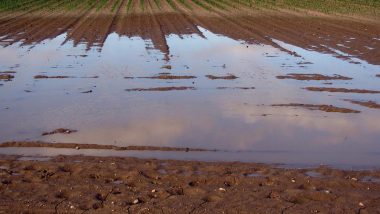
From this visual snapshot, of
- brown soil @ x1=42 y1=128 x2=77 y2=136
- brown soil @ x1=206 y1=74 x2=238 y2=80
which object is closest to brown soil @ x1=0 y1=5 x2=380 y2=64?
brown soil @ x1=206 y1=74 x2=238 y2=80

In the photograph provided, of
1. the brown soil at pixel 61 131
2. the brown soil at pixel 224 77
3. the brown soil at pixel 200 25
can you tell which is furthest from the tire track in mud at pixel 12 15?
the brown soil at pixel 61 131

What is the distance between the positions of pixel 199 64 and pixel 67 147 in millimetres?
8265

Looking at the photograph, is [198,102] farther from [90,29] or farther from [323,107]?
[90,29]

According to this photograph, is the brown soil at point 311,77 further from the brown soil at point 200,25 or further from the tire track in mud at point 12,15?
the tire track in mud at point 12,15

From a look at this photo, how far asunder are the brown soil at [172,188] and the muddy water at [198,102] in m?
1.03

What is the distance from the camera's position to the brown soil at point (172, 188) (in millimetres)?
7277

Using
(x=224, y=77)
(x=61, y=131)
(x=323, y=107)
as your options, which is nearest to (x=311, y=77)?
(x=224, y=77)

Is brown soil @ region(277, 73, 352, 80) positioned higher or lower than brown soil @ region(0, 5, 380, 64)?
higher

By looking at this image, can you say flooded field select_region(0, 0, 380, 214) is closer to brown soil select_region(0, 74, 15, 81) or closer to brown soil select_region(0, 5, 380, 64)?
brown soil select_region(0, 74, 15, 81)

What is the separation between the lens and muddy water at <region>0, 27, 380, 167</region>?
33.6 feet

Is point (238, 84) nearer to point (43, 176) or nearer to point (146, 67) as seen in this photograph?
point (146, 67)

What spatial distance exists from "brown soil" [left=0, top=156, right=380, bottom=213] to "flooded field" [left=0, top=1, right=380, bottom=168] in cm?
77

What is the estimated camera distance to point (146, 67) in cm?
1686

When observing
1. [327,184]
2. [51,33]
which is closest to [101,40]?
[51,33]
